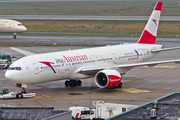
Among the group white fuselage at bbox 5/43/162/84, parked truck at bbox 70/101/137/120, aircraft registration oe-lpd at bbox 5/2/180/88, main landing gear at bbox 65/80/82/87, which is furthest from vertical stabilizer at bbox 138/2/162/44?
parked truck at bbox 70/101/137/120

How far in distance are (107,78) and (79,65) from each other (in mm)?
4166

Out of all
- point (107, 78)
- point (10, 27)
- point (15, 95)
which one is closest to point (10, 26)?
point (10, 27)

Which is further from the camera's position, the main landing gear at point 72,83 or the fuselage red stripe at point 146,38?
the fuselage red stripe at point 146,38

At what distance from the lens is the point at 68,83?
43156 mm

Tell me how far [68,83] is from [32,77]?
6.71m

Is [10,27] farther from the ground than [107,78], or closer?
farther from the ground

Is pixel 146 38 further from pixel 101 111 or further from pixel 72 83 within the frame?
pixel 101 111

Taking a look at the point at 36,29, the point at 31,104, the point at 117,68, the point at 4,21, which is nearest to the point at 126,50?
the point at 117,68

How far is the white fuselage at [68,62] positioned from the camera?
37.2 meters

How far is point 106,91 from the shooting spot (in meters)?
40.3

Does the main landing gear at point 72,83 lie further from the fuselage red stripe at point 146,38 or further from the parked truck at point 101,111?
the parked truck at point 101,111

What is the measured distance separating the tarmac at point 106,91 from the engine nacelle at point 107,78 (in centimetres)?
94

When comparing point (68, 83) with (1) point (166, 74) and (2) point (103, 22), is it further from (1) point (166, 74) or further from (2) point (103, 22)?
(2) point (103, 22)

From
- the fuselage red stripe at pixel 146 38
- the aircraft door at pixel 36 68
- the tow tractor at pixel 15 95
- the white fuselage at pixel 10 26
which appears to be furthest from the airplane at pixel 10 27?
the tow tractor at pixel 15 95
